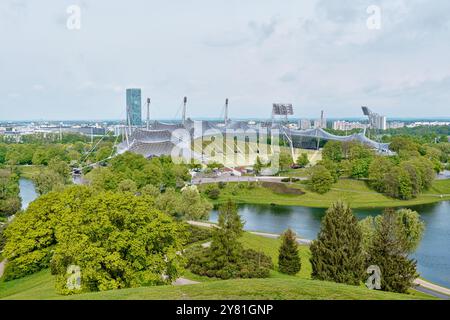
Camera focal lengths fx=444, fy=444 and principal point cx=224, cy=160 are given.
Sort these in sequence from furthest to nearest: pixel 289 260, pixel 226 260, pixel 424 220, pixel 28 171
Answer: pixel 28 171 < pixel 424 220 < pixel 289 260 < pixel 226 260

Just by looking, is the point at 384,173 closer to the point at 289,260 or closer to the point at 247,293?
the point at 289,260

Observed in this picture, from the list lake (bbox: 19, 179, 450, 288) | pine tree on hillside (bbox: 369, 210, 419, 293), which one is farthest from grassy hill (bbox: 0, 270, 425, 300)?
lake (bbox: 19, 179, 450, 288)

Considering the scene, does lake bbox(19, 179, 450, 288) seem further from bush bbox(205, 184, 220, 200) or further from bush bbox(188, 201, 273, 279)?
bush bbox(188, 201, 273, 279)

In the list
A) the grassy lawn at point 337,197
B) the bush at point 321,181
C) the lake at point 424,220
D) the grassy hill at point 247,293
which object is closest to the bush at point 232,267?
the grassy hill at point 247,293

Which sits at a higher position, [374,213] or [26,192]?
[26,192]

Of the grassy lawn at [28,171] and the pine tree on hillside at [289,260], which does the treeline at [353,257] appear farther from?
the grassy lawn at [28,171]

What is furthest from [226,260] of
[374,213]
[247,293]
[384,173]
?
[384,173]
